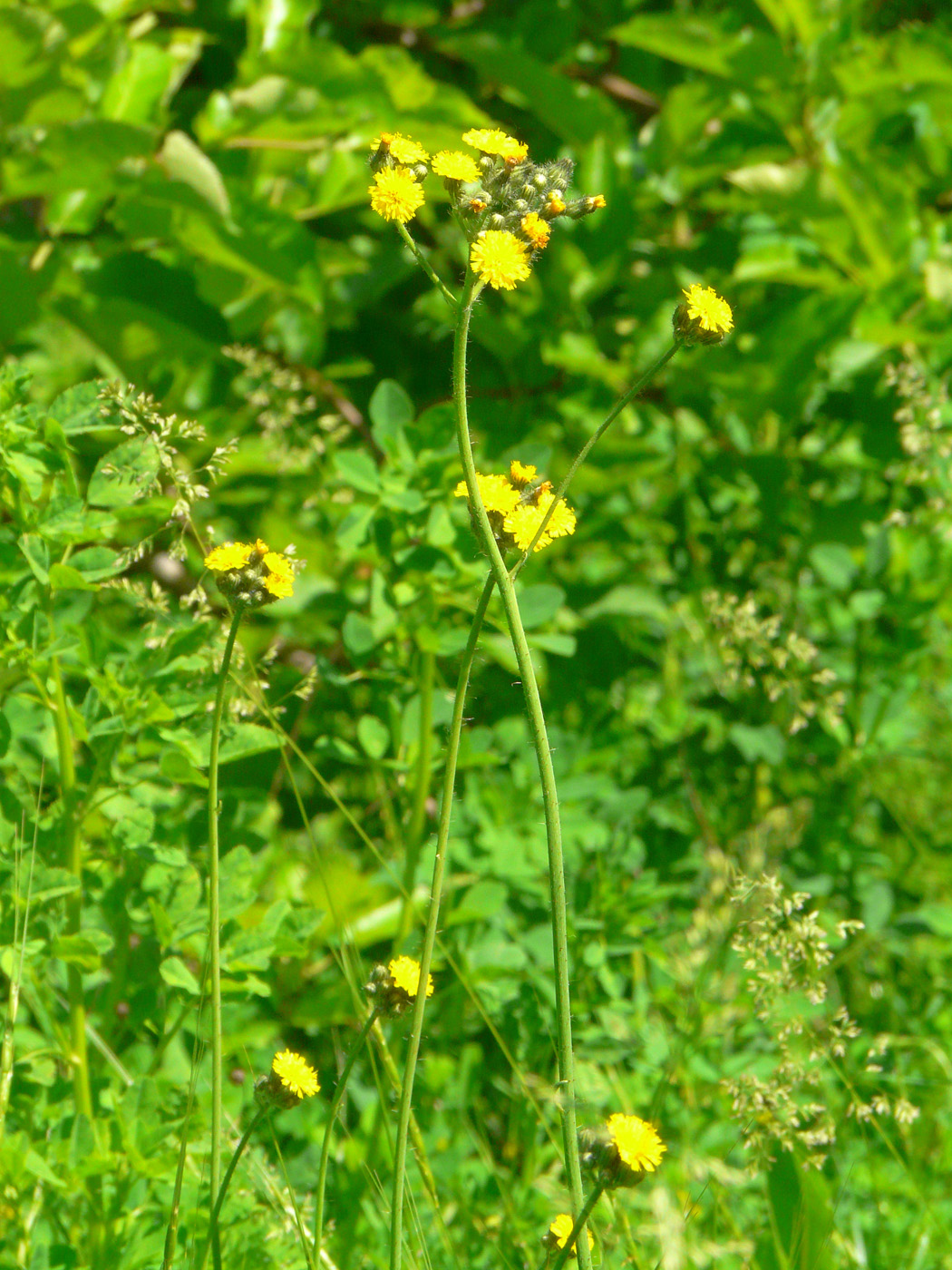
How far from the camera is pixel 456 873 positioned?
5.62ft

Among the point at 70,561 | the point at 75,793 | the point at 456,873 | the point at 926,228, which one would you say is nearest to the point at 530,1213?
the point at 456,873

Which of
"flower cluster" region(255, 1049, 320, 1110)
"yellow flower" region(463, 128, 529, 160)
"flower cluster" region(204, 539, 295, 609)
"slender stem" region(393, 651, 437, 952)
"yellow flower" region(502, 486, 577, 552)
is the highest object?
"yellow flower" region(463, 128, 529, 160)

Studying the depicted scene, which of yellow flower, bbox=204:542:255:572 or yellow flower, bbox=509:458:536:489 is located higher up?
yellow flower, bbox=509:458:536:489

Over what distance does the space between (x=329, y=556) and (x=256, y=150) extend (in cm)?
59

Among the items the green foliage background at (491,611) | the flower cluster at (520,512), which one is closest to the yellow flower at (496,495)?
the flower cluster at (520,512)

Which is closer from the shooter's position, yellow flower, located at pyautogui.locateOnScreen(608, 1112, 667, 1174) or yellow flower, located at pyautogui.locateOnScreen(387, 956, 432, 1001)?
yellow flower, located at pyautogui.locateOnScreen(608, 1112, 667, 1174)

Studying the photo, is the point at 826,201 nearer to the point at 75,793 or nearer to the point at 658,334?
the point at 658,334

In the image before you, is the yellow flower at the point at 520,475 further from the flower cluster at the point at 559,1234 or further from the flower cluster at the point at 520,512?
the flower cluster at the point at 559,1234

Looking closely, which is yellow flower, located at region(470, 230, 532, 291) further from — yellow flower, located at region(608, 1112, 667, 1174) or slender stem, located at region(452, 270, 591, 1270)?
yellow flower, located at region(608, 1112, 667, 1174)

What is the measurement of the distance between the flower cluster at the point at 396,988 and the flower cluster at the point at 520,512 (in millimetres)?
304

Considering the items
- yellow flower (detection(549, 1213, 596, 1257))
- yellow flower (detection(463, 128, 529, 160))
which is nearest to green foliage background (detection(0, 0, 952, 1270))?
yellow flower (detection(549, 1213, 596, 1257))

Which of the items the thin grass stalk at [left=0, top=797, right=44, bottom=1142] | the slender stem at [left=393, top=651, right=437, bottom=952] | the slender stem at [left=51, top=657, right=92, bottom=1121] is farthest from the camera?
the slender stem at [left=393, top=651, right=437, bottom=952]

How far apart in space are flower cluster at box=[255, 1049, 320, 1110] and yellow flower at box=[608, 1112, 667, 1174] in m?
0.23

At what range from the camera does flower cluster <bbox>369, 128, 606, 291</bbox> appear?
0.88m
